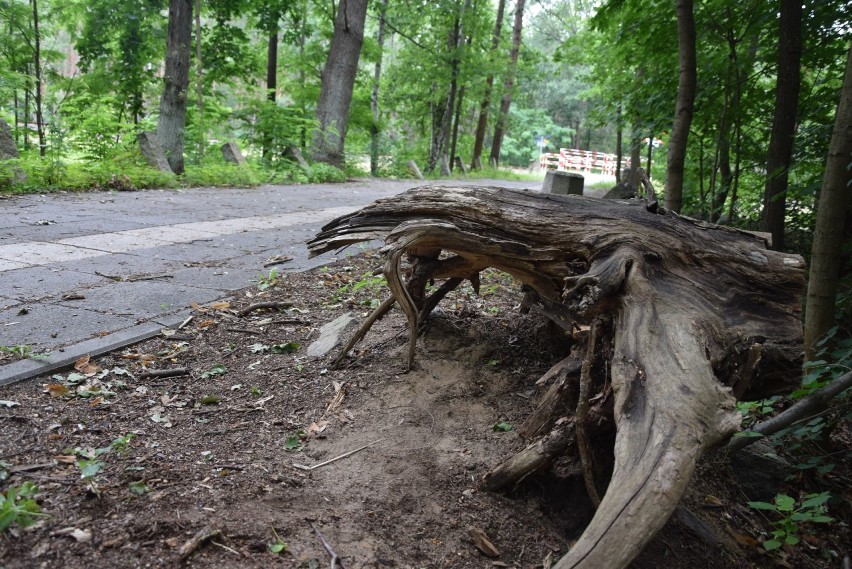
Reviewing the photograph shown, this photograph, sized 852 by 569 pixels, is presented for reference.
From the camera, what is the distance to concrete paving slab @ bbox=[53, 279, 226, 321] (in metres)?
4.40

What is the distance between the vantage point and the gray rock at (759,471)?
341 centimetres

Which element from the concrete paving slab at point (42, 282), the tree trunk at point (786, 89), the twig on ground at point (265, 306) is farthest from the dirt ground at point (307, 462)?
the tree trunk at point (786, 89)

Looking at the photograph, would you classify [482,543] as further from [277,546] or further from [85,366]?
[85,366]

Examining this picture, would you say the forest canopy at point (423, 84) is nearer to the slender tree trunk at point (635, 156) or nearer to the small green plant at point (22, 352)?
the slender tree trunk at point (635, 156)

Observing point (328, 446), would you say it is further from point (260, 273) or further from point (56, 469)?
point (260, 273)

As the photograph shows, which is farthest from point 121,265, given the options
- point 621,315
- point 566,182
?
point 566,182

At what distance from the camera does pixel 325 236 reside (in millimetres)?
3752

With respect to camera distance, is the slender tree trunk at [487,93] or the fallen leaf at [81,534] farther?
the slender tree trunk at [487,93]

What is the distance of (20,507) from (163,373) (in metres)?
1.59

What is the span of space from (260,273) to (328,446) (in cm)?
297

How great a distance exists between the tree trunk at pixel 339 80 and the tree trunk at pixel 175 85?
11.9ft

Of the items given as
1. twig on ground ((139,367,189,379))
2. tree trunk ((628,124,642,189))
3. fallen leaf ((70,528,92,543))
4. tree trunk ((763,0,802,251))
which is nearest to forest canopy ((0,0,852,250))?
tree trunk ((763,0,802,251))

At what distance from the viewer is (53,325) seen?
3.99 meters

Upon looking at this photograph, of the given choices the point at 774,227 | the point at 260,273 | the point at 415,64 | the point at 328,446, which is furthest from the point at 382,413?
the point at 415,64
